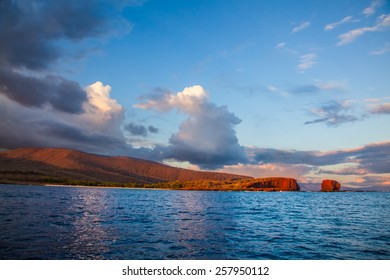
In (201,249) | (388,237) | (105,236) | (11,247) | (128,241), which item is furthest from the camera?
(388,237)

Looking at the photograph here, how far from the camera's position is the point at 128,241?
29.0 m

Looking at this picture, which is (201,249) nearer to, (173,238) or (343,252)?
(173,238)

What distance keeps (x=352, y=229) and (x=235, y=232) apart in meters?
16.9

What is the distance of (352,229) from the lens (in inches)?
1636

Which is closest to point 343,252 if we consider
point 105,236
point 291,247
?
point 291,247

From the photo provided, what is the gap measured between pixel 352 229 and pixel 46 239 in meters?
37.2
